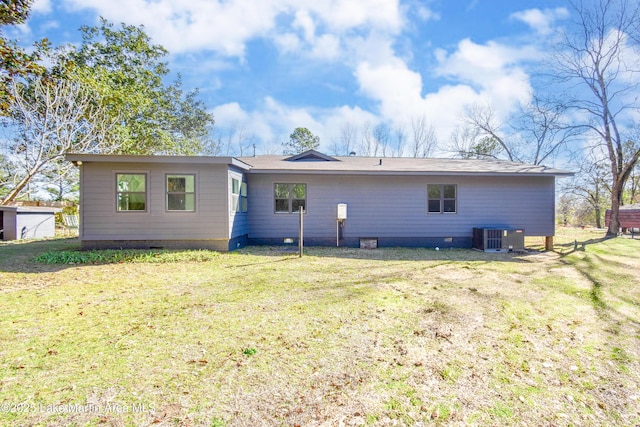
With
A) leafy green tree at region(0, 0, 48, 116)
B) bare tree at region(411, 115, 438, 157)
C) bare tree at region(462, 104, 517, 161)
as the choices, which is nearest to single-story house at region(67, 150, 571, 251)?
leafy green tree at region(0, 0, 48, 116)

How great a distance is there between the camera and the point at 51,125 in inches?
572

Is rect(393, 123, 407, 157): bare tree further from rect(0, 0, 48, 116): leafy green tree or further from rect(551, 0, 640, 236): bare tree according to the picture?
rect(0, 0, 48, 116): leafy green tree

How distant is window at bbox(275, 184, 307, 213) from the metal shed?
11.3 metres

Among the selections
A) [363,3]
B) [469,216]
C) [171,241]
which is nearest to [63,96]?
[171,241]

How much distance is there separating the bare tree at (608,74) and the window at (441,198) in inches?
370

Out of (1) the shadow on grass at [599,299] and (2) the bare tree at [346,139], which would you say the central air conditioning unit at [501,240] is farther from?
(2) the bare tree at [346,139]

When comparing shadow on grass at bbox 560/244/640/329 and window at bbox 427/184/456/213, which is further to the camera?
window at bbox 427/184/456/213

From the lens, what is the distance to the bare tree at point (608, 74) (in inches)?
578

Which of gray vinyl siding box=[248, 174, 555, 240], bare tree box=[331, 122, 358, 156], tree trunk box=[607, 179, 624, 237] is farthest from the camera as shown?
bare tree box=[331, 122, 358, 156]

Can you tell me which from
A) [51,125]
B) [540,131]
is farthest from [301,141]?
[540,131]

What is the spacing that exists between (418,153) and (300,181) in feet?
69.0

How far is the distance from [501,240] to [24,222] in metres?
18.5

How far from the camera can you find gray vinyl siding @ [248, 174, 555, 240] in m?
10.5

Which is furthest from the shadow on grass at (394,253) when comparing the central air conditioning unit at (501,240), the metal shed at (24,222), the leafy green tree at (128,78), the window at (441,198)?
the leafy green tree at (128,78)
